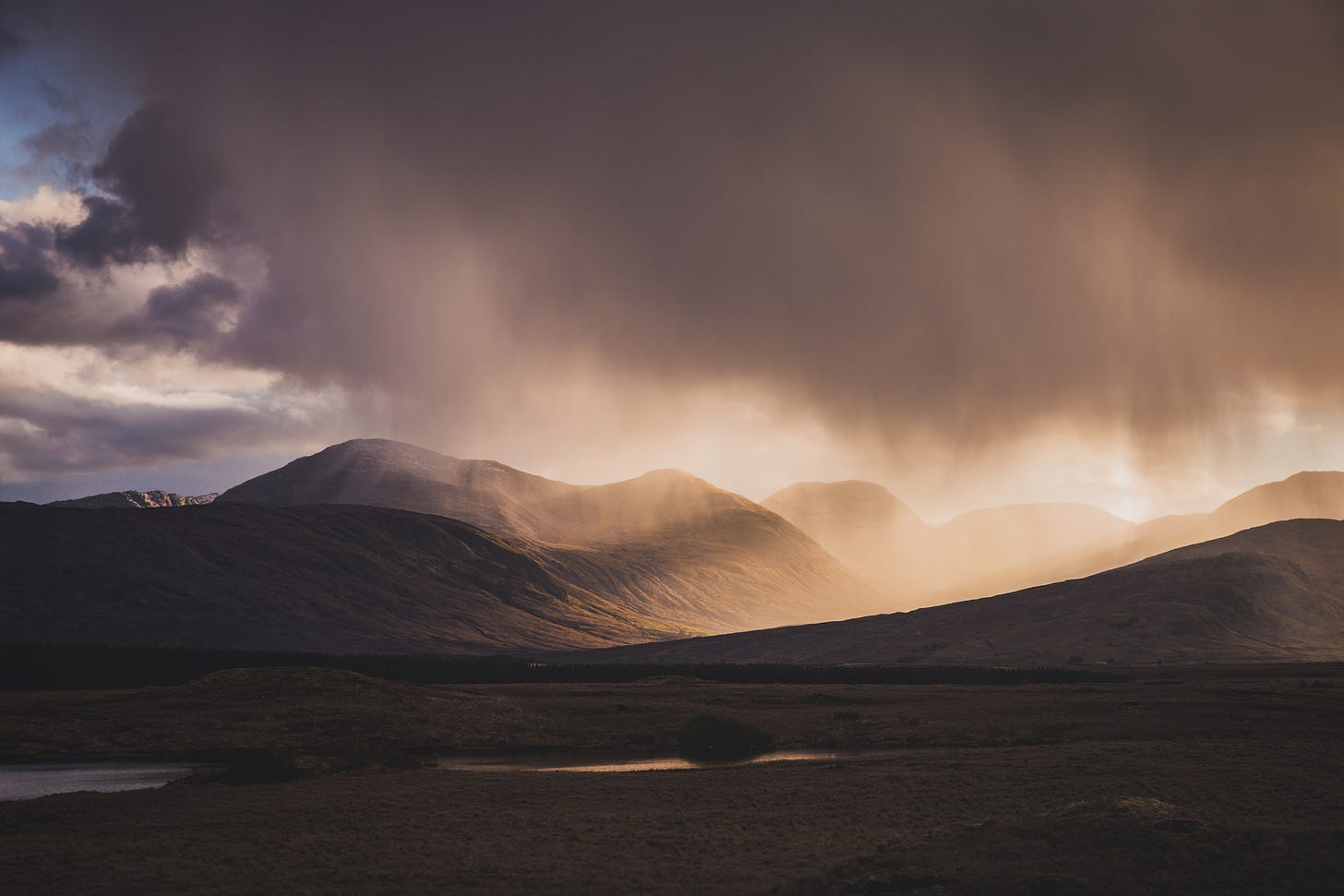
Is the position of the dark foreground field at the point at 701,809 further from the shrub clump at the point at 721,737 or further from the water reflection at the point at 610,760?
the water reflection at the point at 610,760

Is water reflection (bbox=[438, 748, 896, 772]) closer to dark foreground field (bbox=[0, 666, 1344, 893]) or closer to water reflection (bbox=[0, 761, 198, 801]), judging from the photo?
dark foreground field (bbox=[0, 666, 1344, 893])

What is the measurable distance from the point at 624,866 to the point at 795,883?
673 centimetres

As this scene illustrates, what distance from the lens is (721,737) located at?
240 feet

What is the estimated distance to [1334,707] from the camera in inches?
3366

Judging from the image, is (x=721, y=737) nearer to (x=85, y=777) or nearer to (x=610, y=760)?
(x=610, y=760)

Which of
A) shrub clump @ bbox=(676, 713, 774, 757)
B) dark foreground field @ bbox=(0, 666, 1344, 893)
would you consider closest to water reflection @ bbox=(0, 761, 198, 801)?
dark foreground field @ bbox=(0, 666, 1344, 893)

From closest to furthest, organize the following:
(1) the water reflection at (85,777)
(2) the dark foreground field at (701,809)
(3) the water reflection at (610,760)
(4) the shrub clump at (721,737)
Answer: (2) the dark foreground field at (701,809), (1) the water reflection at (85,777), (3) the water reflection at (610,760), (4) the shrub clump at (721,737)

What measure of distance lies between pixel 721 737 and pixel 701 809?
94.2 ft

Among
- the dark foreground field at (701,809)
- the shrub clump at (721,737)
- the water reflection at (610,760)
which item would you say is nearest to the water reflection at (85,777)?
the dark foreground field at (701,809)

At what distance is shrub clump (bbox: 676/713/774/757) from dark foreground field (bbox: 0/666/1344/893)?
120 inches

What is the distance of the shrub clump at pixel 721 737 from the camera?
72.1 meters

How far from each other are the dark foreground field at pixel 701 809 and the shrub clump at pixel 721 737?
305 cm

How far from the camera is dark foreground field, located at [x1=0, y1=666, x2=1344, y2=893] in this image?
103 feet

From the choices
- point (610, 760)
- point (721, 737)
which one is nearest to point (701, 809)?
point (610, 760)
